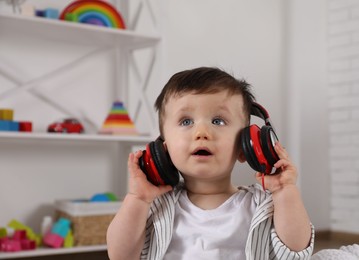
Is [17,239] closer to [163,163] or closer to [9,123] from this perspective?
[9,123]

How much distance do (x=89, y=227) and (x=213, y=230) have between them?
133 centimetres

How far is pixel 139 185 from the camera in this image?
2.99 feet

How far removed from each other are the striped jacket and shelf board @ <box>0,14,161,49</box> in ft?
4.47

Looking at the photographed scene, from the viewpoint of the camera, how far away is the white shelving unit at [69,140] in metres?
2.26

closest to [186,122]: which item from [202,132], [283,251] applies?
[202,132]

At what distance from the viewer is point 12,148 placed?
233 centimetres

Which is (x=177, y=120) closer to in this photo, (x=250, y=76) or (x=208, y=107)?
(x=208, y=107)

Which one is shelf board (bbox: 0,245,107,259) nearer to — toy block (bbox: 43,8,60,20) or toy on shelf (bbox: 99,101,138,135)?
toy on shelf (bbox: 99,101,138,135)

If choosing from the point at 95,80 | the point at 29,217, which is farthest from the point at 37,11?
the point at 29,217

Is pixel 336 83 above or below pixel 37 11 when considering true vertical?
below

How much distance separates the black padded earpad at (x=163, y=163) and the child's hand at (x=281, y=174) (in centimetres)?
14

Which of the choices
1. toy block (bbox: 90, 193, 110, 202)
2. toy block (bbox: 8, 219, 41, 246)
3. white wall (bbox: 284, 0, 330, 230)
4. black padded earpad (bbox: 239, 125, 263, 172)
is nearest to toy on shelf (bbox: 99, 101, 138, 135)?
toy block (bbox: 90, 193, 110, 202)

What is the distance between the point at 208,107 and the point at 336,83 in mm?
2335

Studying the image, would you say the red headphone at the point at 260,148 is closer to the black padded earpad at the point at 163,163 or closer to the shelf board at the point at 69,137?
the black padded earpad at the point at 163,163
